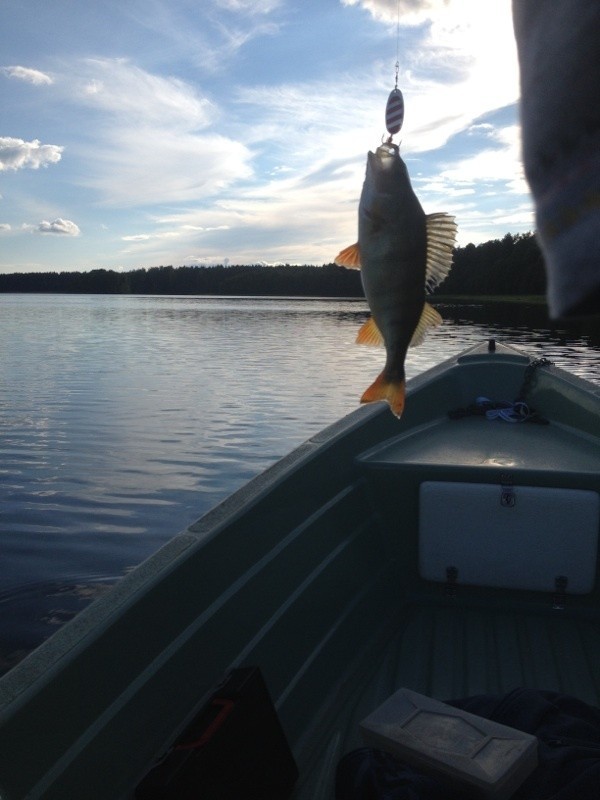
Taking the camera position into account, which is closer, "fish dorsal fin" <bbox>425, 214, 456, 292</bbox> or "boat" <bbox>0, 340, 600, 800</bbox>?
"fish dorsal fin" <bbox>425, 214, 456, 292</bbox>

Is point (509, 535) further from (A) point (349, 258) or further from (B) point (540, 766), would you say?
(A) point (349, 258)

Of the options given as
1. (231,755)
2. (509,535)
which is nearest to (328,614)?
(509,535)

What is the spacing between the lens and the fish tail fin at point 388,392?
1515 millimetres

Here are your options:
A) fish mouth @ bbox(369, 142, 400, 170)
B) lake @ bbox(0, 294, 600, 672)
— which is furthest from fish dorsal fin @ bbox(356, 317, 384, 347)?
lake @ bbox(0, 294, 600, 672)

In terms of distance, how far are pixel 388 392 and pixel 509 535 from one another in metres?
2.95

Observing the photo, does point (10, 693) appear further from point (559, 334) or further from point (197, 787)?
point (559, 334)

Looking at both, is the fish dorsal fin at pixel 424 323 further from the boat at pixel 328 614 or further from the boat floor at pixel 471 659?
the boat floor at pixel 471 659

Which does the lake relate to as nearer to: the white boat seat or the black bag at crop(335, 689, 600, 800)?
the white boat seat

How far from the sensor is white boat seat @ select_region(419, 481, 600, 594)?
13.4 feet

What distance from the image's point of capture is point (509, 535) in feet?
13.8

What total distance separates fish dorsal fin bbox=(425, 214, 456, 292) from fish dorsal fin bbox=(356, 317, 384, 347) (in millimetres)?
142

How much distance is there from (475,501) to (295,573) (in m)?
1.35

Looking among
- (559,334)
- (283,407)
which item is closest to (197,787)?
(283,407)

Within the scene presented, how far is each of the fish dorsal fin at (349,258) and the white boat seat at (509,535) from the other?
2.89m
